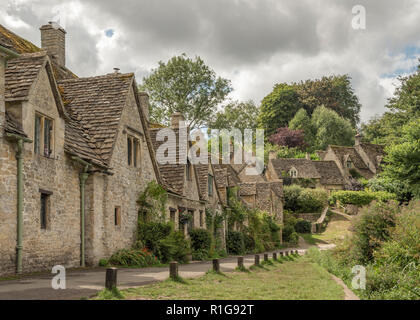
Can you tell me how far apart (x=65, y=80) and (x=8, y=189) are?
31.0 feet

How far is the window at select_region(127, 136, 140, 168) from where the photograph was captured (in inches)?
798

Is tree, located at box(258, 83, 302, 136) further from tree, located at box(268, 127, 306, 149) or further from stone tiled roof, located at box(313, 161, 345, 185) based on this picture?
stone tiled roof, located at box(313, 161, 345, 185)

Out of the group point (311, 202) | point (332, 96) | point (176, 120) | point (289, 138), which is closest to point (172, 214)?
point (176, 120)

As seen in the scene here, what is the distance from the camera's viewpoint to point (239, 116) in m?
72.6

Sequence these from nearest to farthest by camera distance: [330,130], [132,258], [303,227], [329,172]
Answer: [132,258] < [303,227] < [329,172] < [330,130]

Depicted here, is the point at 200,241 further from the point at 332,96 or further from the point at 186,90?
the point at 332,96

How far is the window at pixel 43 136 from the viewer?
572 inches

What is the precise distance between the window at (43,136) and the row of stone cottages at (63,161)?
0.03 metres

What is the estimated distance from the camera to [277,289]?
1083cm

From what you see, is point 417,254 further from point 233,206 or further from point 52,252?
point 233,206

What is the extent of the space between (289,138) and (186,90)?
39704 mm

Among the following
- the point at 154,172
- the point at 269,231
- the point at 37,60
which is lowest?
the point at 269,231

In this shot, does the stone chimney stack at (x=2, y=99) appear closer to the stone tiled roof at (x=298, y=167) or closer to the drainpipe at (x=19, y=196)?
the drainpipe at (x=19, y=196)
